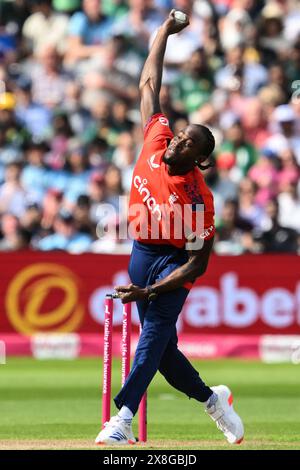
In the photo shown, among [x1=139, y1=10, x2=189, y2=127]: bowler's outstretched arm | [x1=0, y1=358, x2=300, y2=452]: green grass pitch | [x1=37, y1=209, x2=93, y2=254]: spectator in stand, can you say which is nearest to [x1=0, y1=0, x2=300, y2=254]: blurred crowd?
[x1=37, y1=209, x2=93, y2=254]: spectator in stand

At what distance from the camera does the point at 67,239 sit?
637 inches

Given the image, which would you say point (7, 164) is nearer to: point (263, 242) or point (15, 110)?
point (15, 110)

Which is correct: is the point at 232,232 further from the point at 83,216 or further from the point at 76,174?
the point at 76,174

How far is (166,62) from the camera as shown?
722 inches

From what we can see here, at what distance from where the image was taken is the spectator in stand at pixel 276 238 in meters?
15.7

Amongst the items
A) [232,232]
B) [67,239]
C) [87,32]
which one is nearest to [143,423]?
[232,232]

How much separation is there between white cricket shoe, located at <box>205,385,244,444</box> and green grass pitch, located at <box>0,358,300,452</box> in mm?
71

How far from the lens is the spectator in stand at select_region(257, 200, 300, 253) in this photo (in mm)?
15727

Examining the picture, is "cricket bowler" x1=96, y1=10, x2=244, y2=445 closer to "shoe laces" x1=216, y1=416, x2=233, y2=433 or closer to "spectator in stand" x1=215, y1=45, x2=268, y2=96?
"shoe laces" x1=216, y1=416, x2=233, y2=433

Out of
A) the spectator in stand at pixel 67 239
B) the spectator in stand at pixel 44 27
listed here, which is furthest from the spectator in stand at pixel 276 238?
the spectator in stand at pixel 44 27

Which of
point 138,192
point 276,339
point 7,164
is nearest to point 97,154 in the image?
point 7,164

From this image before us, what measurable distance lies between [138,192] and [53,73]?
1110cm

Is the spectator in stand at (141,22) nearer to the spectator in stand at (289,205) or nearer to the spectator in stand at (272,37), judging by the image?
the spectator in stand at (272,37)

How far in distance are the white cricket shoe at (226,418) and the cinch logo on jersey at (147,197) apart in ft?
4.28
